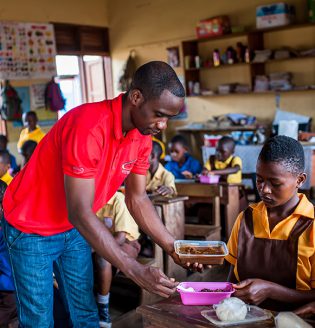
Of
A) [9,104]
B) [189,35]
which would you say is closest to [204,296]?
[9,104]

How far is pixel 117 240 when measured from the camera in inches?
119

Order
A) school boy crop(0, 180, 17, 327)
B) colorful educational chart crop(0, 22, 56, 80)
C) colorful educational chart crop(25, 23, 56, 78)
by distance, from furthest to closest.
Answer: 1. colorful educational chart crop(25, 23, 56, 78)
2. colorful educational chart crop(0, 22, 56, 80)
3. school boy crop(0, 180, 17, 327)

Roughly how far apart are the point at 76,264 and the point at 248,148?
4721 mm

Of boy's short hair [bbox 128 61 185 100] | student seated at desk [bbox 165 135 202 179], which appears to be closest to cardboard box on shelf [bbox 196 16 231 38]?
student seated at desk [bbox 165 135 202 179]

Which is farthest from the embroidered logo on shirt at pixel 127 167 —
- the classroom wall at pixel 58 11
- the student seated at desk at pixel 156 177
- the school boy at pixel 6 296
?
the classroom wall at pixel 58 11

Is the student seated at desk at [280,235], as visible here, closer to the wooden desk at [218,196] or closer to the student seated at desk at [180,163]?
the wooden desk at [218,196]

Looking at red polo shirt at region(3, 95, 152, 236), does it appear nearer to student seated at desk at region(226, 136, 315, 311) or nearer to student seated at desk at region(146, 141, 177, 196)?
student seated at desk at region(226, 136, 315, 311)

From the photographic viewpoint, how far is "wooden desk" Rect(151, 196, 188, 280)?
11.1ft

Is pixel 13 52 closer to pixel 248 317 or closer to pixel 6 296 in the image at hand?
pixel 6 296

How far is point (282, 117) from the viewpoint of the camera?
277 inches

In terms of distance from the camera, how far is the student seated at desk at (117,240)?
3.00 m

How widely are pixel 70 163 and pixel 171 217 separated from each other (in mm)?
1866

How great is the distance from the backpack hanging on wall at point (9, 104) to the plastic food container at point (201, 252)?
19.1ft

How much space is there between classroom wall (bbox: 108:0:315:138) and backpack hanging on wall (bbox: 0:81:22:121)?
223cm
